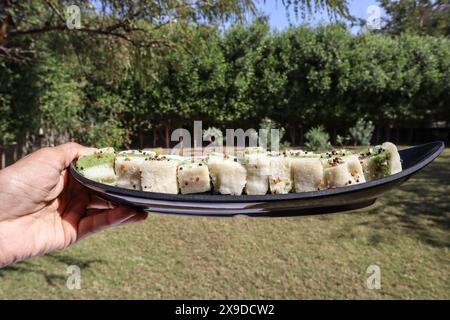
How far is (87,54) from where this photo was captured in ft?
16.4

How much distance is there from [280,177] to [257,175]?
4.1 inches

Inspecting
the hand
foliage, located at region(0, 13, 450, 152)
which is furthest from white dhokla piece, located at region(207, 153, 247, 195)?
foliage, located at region(0, 13, 450, 152)

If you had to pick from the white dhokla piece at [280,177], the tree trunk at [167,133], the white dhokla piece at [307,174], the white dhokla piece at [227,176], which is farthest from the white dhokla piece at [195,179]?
the tree trunk at [167,133]

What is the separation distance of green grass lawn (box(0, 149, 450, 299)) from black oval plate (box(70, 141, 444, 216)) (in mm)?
2197

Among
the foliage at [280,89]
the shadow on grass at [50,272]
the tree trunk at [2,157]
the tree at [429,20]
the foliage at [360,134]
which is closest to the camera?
the shadow on grass at [50,272]

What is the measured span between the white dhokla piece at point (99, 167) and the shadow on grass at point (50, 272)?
2.53 m

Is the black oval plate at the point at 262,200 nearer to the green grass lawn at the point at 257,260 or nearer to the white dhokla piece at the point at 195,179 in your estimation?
the white dhokla piece at the point at 195,179

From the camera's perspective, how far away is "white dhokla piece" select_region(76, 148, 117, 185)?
5.36 feet

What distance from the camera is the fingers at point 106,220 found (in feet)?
6.88

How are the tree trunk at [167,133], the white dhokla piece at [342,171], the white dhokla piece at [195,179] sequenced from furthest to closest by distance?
1. the tree trunk at [167,133]
2. the white dhokla piece at [195,179]
3. the white dhokla piece at [342,171]

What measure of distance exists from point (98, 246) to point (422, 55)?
12.0 metres

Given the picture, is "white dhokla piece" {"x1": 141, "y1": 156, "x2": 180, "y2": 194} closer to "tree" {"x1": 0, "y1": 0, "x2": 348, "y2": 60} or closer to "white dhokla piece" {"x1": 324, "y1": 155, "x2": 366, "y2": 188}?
"white dhokla piece" {"x1": 324, "y1": 155, "x2": 366, "y2": 188}

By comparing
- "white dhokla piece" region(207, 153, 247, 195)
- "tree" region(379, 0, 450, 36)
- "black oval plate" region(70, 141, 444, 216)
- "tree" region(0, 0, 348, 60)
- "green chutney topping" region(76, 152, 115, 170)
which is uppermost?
"tree" region(379, 0, 450, 36)

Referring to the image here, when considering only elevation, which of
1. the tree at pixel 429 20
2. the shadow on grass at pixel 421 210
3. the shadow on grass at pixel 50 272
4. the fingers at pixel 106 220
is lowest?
the shadow on grass at pixel 50 272
